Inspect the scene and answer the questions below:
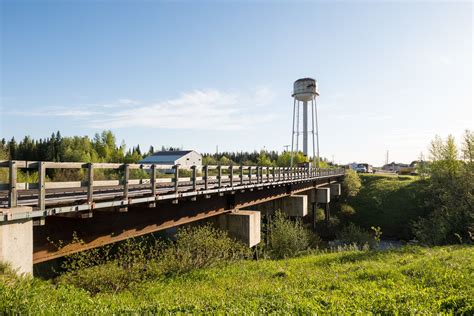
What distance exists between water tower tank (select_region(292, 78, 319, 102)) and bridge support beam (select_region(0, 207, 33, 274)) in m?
55.6

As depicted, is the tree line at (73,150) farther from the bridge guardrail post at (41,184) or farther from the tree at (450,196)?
the bridge guardrail post at (41,184)

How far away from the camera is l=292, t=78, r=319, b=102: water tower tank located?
5806 centimetres

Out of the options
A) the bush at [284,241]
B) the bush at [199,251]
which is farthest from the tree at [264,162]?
the bush at [199,251]

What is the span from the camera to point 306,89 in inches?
2291

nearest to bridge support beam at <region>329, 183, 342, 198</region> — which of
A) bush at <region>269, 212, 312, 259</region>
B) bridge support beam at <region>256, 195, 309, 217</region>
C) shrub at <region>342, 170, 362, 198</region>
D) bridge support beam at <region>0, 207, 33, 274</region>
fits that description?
shrub at <region>342, 170, 362, 198</region>

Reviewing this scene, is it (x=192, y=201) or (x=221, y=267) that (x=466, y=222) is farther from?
(x=192, y=201)

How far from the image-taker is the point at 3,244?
6801mm

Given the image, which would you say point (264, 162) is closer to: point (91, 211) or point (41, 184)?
point (91, 211)

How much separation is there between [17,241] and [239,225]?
38.1ft

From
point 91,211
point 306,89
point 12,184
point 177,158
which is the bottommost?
point 91,211

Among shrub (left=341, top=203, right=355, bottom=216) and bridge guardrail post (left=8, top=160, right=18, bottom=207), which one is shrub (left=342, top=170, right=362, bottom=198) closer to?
shrub (left=341, top=203, right=355, bottom=216)

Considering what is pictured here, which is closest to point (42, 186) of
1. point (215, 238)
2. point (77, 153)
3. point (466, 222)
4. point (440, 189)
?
point (215, 238)

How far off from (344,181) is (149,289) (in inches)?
1793

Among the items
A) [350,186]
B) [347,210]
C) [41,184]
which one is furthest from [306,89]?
[41,184]
